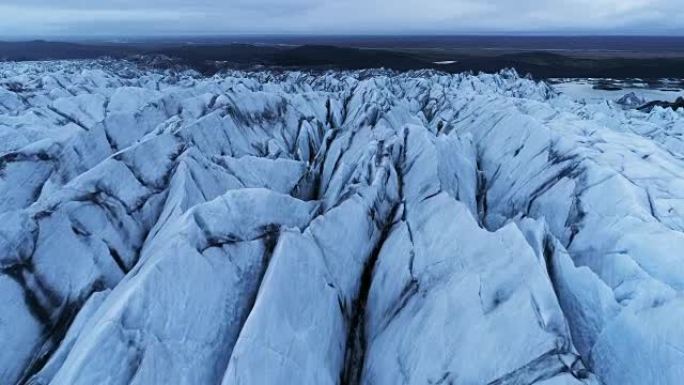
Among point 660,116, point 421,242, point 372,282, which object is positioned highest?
point 421,242

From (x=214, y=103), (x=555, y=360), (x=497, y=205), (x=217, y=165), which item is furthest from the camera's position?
(x=214, y=103)

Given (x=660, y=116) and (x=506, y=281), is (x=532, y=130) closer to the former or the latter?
(x=506, y=281)

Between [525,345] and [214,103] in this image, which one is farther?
[214,103]

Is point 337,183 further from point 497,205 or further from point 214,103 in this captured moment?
point 214,103

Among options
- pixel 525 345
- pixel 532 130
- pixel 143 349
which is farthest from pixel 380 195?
pixel 532 130

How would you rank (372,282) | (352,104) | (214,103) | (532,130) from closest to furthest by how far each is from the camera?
(372,282) → (532,130) → (214,103) → (352,104)

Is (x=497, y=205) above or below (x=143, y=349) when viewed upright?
below

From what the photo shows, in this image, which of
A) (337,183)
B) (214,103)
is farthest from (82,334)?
(214,103)
